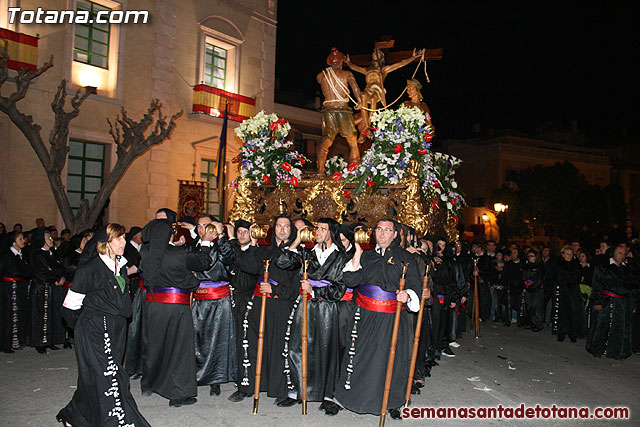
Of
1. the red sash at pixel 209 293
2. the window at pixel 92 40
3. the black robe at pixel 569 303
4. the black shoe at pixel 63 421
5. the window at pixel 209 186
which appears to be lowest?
the black shoe at pixel 63 421

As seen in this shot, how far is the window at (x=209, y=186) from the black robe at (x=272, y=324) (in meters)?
11.0

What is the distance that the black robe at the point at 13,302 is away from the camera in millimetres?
7379

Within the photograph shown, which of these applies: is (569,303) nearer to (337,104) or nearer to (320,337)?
(337,104)

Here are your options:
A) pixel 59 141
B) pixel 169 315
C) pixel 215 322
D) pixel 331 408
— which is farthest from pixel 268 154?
pixel 59 141

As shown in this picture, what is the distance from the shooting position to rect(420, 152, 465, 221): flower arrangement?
8.02 meters

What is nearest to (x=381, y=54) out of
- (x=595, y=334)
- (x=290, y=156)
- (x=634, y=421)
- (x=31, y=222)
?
A: (x=290, y=156)

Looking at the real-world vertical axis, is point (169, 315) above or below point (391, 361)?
above

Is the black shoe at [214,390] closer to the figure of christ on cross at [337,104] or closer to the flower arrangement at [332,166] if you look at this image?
the figure of christ on cross at [337,104]

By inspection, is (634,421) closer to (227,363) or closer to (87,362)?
(227,363)

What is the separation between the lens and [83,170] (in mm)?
13477

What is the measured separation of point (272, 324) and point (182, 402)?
1.28m

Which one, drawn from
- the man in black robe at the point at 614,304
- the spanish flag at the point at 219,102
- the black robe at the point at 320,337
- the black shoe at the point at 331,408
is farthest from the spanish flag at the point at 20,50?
the man in black robe at the point at 614,304

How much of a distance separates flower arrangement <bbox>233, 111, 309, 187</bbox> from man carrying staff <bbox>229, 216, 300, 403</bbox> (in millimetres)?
2994

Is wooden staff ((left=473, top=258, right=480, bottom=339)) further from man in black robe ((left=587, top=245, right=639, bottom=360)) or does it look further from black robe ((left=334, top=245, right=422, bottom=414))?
black robe ((left=334, top=245, right=422, bottom=414))
